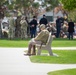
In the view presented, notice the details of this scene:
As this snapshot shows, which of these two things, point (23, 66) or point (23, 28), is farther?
point (23, 28)

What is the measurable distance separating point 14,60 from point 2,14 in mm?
21605

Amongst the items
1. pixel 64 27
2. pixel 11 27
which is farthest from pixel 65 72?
pixel 64 27

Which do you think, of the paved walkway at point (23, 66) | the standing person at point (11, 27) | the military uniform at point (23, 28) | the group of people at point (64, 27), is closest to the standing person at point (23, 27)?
the military uniform at point (23, 28)

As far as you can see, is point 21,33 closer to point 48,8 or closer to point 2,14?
point 2,14

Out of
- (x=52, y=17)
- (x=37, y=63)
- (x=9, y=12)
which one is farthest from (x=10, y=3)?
(x=52, y=17)

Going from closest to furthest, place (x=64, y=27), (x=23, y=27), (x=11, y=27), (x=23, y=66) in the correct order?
(x=23, y=66), (x=23, y=27), (x=11, y=27), (x=64, y=27)

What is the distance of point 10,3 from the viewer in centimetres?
3969

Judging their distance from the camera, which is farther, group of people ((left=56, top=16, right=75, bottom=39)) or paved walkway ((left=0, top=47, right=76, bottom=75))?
group of people ((left=56, top=16, right=75, bottom=39))

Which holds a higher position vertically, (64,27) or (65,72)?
(65,72)

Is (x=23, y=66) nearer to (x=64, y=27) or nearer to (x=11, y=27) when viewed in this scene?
(x=11, y=27)

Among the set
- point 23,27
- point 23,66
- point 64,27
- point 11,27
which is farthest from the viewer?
point 64,27

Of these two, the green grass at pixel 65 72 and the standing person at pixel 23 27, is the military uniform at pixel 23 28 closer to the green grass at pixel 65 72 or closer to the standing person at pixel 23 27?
the standing person at pixel 23 27

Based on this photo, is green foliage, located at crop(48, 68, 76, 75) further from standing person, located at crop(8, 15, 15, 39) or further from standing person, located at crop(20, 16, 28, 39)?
standing person, located at crop(8, 15, 15, 39)

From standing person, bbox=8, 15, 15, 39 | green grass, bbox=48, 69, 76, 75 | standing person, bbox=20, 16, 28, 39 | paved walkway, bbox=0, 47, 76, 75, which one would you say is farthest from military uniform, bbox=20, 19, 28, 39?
green grass, bbox=48, 69, 76, 75
